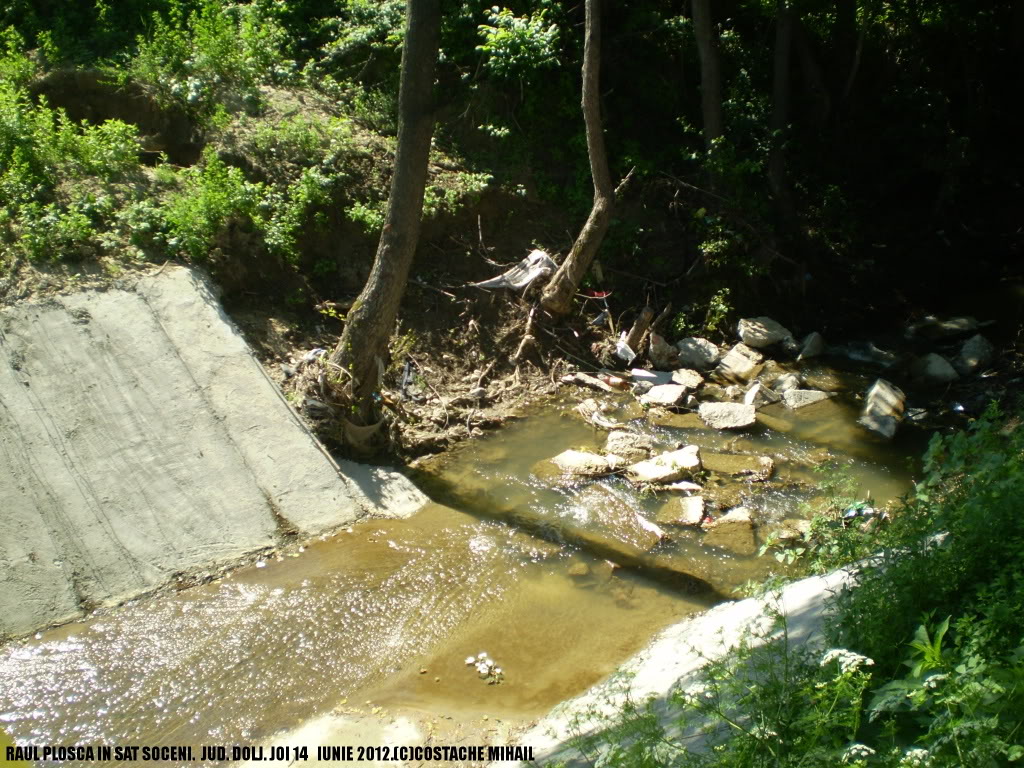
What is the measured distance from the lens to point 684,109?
10.9 m

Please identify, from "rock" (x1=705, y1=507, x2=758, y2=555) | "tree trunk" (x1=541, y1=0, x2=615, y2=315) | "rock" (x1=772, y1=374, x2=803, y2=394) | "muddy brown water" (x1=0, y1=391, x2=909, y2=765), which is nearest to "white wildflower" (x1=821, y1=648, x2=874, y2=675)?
"muddy brown water" (x1=0, y1=391, x2=909, y2=765)

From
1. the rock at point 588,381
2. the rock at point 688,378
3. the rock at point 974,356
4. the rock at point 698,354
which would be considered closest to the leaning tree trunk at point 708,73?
the rock at point 698,354

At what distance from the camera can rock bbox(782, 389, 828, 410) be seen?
8398 mm

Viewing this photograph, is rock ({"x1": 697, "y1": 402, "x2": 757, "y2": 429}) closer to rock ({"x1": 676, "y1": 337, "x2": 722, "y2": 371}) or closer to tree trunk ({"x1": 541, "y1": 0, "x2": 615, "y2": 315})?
rock ({"x1": 676, "y1": 337, "x2": 722, "y2": 371})

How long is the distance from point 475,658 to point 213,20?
8.67 meters

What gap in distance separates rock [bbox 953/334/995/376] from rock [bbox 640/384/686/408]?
127 inches

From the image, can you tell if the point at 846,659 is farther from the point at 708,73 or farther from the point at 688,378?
the point at 708,73

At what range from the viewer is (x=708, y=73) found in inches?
392

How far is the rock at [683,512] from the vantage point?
6520mm

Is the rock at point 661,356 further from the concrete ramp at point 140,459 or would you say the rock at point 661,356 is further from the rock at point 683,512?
the concrete ramp at point 140,459

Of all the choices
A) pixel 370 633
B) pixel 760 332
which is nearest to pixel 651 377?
pixel 760 332

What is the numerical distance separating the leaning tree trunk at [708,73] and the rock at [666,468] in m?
4.45

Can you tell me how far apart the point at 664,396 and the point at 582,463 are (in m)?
1.64

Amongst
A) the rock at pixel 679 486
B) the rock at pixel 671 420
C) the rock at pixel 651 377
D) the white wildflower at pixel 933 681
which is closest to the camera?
the white wildflower at pixel 933 681
